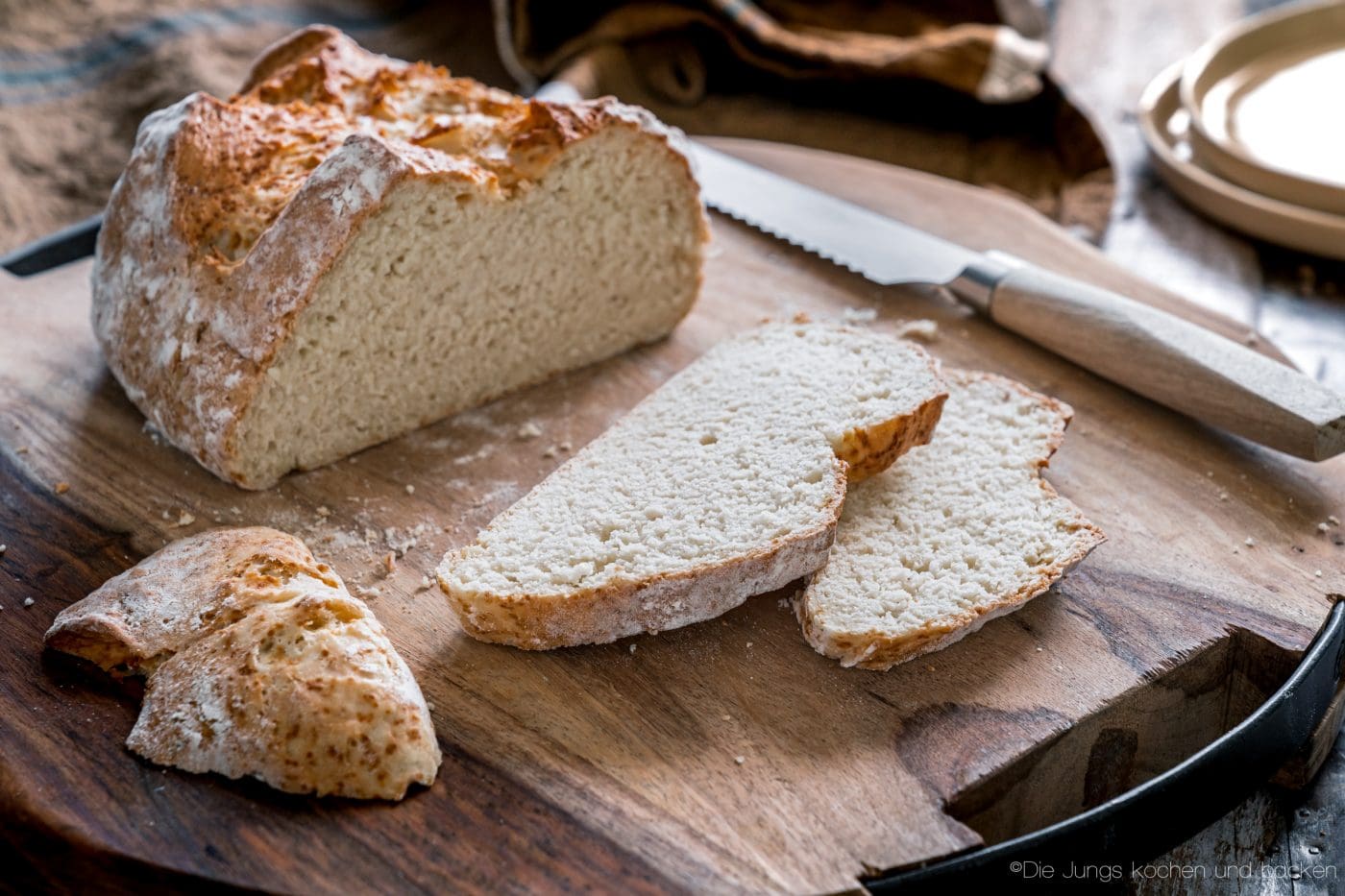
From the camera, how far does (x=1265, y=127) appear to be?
4684mm

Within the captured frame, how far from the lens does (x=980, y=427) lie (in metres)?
3.03

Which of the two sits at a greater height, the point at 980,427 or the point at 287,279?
the point at 287,279

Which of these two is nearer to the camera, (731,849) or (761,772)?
(731,849)

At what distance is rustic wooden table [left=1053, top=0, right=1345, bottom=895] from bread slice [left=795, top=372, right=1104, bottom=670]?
0.63 meters

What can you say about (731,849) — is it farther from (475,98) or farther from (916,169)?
(916,169)

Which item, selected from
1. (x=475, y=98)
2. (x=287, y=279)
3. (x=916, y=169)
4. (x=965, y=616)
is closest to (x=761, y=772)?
(x=965, y=616)

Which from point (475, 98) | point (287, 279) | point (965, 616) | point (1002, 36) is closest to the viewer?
point (965, 616)

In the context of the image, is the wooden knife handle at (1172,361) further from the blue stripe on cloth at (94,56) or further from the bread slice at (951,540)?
the blue stripe on cloth at (94,56)

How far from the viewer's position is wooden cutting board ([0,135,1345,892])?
6.93 feet

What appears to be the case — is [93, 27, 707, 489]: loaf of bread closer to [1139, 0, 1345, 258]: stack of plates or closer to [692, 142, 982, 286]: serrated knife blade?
[692, 142, 982, 286]: serrated knife blade

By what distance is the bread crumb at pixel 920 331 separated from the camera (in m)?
3.49

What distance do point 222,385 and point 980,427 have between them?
71.1 inches

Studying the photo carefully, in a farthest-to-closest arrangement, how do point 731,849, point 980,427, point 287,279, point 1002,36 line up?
1. point 1002,36
2. point 980,427
3. point 287,279
4. point 731,849

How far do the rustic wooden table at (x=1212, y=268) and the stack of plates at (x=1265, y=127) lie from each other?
0.12m
